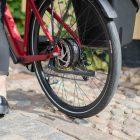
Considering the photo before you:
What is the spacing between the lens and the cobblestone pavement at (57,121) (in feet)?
11.5

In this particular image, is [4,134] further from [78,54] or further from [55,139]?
[78,54]

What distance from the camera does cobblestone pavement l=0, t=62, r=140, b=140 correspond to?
3.49m

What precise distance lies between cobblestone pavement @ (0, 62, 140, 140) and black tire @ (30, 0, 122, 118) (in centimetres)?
9

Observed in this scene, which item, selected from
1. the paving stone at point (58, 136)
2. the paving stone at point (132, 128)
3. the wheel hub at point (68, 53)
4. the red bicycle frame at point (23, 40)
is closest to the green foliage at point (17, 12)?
the red bicycle frame at point (23, 40)

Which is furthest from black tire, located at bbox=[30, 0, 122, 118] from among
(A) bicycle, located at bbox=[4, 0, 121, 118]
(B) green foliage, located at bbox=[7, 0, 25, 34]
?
(B) green foliage, located at bbox=[7, 0, 25, 34]

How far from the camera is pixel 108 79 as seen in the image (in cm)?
346

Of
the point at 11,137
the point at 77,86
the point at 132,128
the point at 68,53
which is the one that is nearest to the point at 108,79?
the point at 68,53

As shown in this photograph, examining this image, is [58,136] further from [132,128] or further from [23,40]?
[23,40]

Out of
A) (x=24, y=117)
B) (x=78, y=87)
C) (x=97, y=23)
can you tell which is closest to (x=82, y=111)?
(x=24, y=117)

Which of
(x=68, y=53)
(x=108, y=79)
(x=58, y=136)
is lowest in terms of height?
(x=58, y=136)

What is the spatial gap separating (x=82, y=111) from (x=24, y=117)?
507mm

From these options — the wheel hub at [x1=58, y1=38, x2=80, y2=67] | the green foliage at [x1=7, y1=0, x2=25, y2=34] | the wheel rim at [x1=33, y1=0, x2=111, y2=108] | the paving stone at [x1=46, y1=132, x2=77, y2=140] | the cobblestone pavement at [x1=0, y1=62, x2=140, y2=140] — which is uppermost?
the green foliage at [x1=7, y1=0, x2=25, y2=34]

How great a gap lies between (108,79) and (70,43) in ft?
1.49

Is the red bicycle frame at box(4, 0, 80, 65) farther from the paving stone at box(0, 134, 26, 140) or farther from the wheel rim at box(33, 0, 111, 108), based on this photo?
the paving stone at box(0, 134, 26, 140)
